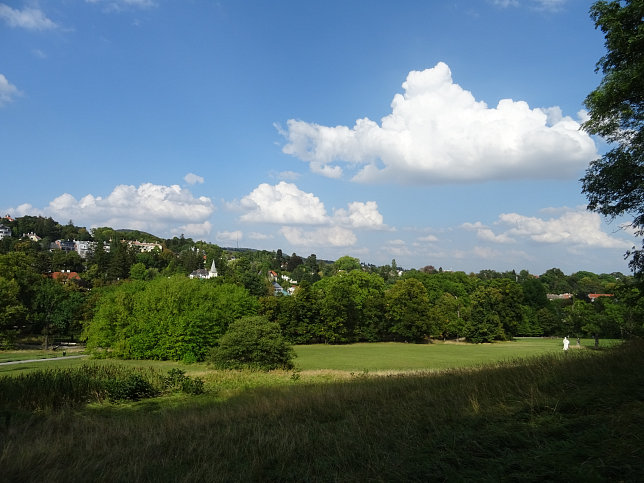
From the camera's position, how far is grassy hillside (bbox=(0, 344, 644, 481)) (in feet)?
16.3

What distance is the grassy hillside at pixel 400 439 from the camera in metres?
4.98

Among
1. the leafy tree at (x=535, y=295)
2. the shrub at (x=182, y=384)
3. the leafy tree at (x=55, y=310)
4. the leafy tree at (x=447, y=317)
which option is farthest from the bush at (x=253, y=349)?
the leafy tree at (x=535, y=295)

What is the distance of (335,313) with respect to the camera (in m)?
67.2

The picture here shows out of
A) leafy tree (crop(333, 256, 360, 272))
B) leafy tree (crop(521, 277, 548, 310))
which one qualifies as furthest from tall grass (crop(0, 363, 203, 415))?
leafy tree (crop(333, 256, 360, 272))

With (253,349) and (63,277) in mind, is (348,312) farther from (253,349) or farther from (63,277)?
(63,277)

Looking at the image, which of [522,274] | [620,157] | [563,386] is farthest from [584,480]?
[522,274]

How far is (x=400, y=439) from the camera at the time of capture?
21.0 ft

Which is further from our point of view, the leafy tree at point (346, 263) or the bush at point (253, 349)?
the leafy tree at point (346, 263)

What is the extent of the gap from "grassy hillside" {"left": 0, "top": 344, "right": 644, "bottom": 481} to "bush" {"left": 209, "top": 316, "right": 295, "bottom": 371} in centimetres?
2251

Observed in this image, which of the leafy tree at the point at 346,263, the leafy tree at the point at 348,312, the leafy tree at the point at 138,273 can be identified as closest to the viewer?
the leafy tree at the point at 348,312

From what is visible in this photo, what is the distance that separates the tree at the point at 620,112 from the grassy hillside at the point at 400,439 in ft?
23.7

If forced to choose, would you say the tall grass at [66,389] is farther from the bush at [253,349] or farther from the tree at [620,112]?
the tree at [620,112]

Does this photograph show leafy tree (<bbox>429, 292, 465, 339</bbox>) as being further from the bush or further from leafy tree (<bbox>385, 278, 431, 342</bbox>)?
the bush

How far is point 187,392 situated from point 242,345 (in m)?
13.1
